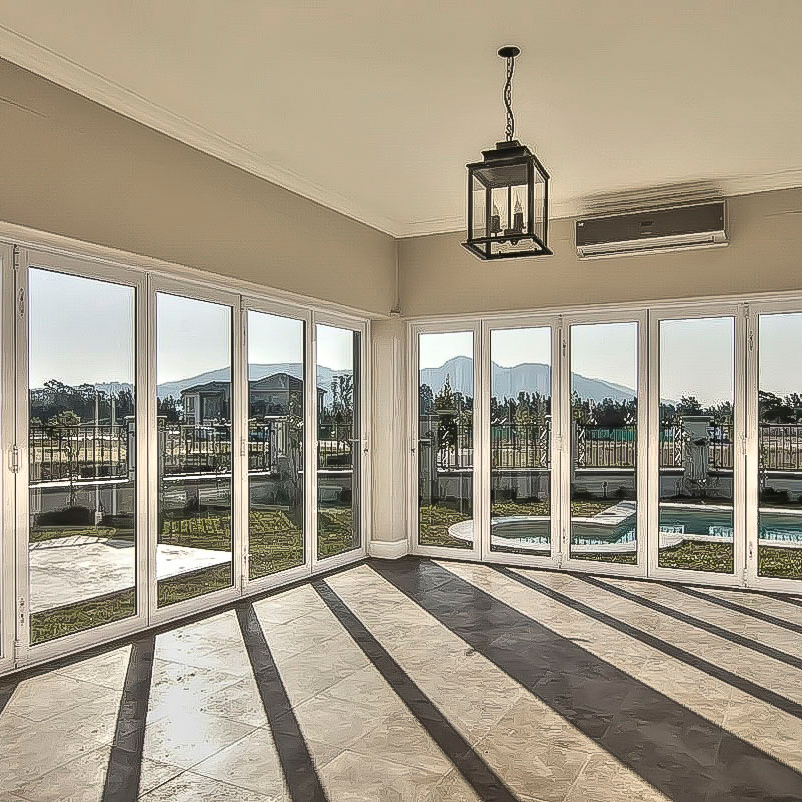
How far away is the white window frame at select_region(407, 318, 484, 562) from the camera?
22.9ft

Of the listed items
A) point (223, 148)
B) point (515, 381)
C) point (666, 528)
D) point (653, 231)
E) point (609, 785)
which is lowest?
point (609, 785)

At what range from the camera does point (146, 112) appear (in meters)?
4.33

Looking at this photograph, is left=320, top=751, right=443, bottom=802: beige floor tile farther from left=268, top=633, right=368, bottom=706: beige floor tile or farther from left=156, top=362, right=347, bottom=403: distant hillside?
left=156, top=362, right=347, bottom=403: distant hillside

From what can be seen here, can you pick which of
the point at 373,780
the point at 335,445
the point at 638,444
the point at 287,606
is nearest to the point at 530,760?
the point at 373,780

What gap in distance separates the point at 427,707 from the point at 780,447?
3.54 metres

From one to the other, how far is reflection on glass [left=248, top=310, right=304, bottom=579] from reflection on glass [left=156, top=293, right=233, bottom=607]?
0.88 ft

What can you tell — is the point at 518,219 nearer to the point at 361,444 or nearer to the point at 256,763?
the point at 256,763

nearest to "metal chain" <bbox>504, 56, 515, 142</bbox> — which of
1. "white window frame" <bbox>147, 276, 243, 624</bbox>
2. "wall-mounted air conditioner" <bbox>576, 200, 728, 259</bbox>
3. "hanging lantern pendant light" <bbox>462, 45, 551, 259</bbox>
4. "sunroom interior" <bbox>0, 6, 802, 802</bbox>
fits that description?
"sunroom interior" <bbox>0, 6, 802, 802</bbox>

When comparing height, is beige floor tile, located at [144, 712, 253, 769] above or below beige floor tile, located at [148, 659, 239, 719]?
below

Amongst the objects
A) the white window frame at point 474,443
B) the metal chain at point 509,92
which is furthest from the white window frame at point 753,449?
the metal chain at point 509,92

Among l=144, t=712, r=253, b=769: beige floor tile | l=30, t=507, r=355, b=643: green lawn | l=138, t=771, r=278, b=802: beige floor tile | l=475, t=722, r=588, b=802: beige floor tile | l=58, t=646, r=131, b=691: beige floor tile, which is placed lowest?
l=475, t=722, r=588, b=802: beige floor tile

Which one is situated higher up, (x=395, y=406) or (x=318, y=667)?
(x=395, y=406)

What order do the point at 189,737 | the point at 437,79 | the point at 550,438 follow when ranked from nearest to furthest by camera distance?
the point at 189,737 < the point at 437,79 < the point at 550,438

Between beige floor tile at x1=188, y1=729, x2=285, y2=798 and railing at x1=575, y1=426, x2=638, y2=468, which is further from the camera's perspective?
railing at x1=575, y1=426, x2=638, y2=468
